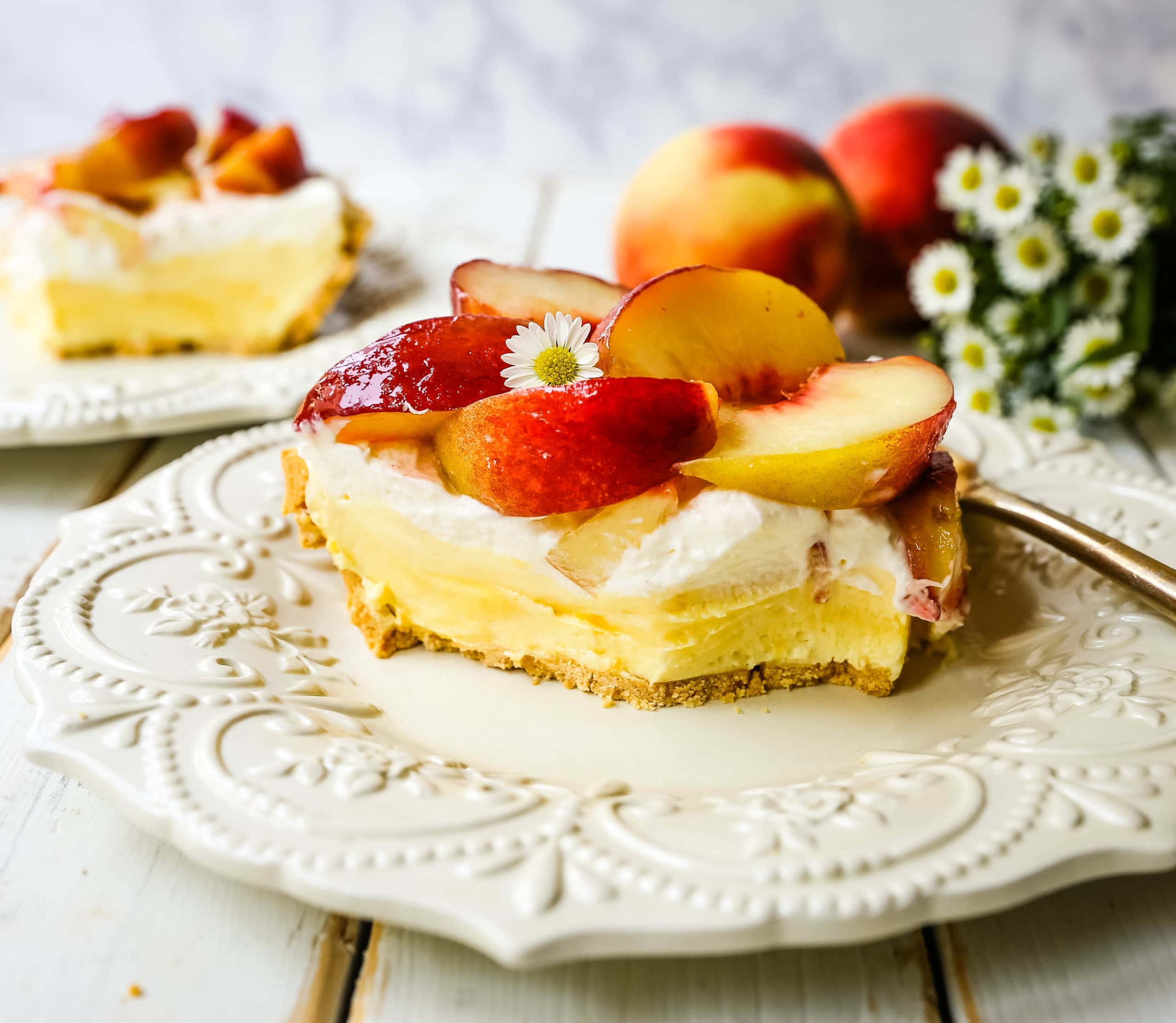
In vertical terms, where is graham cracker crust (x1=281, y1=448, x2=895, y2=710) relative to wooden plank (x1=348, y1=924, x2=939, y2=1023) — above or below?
below

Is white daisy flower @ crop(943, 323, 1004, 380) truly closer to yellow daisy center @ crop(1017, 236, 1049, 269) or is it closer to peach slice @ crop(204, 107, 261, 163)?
yellow daisy center @ crop(1017, 236, 1049, 269)

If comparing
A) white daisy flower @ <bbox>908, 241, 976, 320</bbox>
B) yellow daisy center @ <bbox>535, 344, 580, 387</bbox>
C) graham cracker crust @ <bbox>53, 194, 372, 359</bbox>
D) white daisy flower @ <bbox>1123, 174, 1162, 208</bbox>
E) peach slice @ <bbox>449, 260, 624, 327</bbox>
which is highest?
yellow daisy center @ <bbox>535, 344, 580, 387</bbox>

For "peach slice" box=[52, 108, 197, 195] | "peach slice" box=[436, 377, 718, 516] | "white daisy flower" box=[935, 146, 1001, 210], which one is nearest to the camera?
"peach slice" box=[436, 377, 718, 516]

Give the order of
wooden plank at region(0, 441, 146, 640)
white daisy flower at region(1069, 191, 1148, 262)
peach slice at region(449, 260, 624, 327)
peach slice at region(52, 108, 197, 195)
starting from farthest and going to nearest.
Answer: peach slice at region(52, 108, 197, 195) → white daisy flower at region(1069, 191, 1148, 262) → wooden plank at region(0, 441, 146, 640) → peach slice at region(449, 260, 624, 327)

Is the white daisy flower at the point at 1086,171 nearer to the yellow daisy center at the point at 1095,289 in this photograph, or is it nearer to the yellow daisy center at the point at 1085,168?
the yellow daisy center at the point at 1085,168

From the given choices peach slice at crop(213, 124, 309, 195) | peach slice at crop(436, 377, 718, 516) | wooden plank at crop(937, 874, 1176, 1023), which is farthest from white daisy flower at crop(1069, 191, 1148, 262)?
peach slice at crop(213, 124, 309, 195)

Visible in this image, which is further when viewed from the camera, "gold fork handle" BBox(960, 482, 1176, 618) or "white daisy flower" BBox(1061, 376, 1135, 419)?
"white daisy flower" BBox(1061, 376, 1135, 419)

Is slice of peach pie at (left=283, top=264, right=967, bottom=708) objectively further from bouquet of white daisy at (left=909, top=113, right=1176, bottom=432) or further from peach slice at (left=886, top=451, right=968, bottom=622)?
bouquet of white daisy at (left=909, top=113, right=1176, bottom=432)

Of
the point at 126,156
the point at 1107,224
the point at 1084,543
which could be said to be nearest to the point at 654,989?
the point at 1084,543
